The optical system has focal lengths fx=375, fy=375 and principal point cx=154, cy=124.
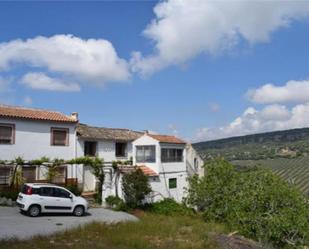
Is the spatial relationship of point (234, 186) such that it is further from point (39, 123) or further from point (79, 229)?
point (39, 123)

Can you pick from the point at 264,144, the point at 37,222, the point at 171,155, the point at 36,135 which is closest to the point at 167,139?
the point at 171,155

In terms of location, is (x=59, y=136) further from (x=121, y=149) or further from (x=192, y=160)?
(x=192, y=160)

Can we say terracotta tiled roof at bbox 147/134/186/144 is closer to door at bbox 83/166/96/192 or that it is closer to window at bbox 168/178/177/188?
window at bbox 168/178/177/188

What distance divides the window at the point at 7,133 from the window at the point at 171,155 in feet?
44.0

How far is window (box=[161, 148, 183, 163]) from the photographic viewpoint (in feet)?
117

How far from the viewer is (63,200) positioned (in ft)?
79.9

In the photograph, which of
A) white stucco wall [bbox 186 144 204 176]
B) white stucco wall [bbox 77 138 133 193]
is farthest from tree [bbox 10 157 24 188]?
white stucco wall [bbox 186 144 204 176]

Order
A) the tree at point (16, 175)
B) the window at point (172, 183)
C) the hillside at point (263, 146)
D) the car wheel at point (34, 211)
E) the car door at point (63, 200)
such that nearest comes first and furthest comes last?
the car wheel at point (34, 211)
the car door at point (63, 200)
the tree at point (16, 175)
the window at point (172, 183)
the hillside at point (263, 146)

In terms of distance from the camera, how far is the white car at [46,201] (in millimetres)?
23078

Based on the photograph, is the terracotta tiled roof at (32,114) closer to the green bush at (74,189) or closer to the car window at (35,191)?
the green bush at (74,189)

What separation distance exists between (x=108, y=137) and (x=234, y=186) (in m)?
14.7

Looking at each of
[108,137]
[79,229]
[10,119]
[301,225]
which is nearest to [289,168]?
[108,137]

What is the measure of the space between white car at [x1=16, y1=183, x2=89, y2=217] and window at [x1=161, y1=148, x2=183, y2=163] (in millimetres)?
12031

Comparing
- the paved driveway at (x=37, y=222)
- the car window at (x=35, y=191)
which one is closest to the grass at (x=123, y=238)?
the paved driveway at (x=37, y=222)
